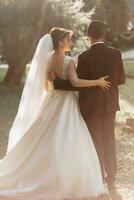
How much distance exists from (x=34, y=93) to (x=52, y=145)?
2.18 feet

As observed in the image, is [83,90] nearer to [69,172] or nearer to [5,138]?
[69,172]

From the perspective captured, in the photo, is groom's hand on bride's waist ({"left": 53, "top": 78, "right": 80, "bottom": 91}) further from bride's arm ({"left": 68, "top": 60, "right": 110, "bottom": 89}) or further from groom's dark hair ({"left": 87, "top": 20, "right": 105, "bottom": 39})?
groom's dark hair ({"left": 87, "top": 20, "right": 105, "bottom": 39})

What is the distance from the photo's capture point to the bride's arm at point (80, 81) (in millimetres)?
6613

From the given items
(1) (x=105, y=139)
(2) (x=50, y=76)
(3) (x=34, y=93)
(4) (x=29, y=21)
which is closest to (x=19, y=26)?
(4) (x=29, y=21)

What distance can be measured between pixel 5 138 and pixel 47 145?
12.4ft

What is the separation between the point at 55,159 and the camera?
263 inches

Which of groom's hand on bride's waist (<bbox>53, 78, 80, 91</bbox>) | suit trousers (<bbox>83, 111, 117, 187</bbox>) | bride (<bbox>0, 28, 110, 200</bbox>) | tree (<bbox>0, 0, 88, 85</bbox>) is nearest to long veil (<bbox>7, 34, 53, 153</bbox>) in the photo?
bride (<bbox>0, 28, 110, 200</bbox>)

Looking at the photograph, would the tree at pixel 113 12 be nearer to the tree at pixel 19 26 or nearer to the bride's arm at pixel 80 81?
the tree at pixel 19 26

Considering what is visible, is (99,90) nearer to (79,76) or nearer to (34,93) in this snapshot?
(79,76)

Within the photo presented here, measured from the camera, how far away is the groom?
673cm

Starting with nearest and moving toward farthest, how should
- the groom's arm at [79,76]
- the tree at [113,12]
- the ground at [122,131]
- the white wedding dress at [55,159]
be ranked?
the white wedding dress at [55,159], the groom's arm at [79,76], the ground at [122,131], the tree at [113,12]

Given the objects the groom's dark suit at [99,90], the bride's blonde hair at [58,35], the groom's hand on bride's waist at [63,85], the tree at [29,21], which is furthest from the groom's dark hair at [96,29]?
the tree at [29,21]

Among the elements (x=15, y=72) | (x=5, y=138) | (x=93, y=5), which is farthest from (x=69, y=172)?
(x=93, y=5)

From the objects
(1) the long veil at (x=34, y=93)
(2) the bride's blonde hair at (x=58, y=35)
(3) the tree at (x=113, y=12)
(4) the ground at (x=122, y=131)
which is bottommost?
(3) the tree at (x=113, y=12)
